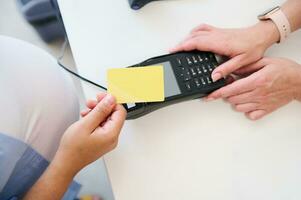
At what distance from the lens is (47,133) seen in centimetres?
64

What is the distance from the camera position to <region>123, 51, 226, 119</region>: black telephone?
1.87 feet

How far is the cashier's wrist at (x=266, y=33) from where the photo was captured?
656 mm

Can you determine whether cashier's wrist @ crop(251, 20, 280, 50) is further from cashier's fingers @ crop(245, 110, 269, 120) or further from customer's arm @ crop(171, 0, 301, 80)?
cashier's fingers @ crop(245, 110, 269, 120)

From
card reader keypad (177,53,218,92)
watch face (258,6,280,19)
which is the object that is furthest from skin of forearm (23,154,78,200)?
watch face (258,6,280,19)

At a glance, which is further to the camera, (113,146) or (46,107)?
(46,107)

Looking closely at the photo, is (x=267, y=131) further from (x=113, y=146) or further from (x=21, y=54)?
(x=21, y=54)

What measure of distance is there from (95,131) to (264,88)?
12.8 inches

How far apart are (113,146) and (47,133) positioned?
0.55 feet

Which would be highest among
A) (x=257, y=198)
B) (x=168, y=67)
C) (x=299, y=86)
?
(x=168, y=67)

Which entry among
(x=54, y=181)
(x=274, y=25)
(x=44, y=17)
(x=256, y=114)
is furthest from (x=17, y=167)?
(x=44, y=17)

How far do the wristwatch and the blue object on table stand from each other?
74 centimetres

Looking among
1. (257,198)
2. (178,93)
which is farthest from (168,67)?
(257,198)

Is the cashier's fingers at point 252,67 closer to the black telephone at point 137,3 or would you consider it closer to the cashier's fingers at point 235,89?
the cashier's fingers at point 235,89

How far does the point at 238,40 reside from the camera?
648mm
